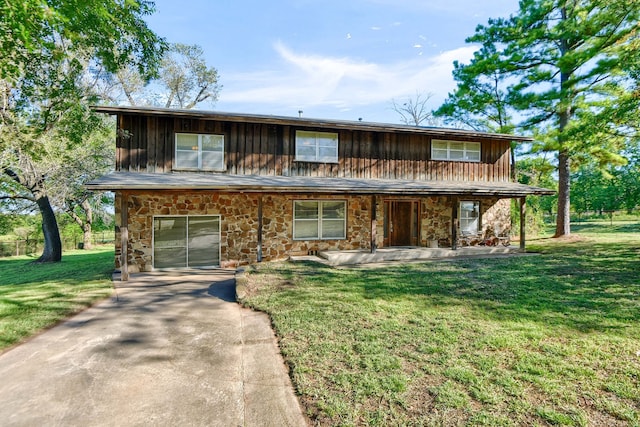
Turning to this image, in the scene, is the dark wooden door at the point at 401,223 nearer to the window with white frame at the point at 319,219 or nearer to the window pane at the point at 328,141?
the window with white frame at the point at 319,219

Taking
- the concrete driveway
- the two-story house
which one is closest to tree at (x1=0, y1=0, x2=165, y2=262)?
the two-story house

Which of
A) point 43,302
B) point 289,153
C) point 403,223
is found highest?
point 289,153

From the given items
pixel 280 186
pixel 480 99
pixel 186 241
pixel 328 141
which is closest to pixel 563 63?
pixel 480 99

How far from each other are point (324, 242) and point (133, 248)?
20.4 feet

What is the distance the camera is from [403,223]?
13055mm

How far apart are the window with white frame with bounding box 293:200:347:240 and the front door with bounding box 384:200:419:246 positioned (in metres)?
2.20

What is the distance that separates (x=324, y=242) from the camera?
37.8 ft

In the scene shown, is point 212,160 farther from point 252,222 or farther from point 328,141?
point 328,141

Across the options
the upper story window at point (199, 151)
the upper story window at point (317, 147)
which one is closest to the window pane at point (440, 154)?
the upper story window at point (317, 147)

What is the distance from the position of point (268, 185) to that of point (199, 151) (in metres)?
3.22

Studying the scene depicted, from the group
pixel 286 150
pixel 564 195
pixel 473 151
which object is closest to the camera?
pixel 286 150

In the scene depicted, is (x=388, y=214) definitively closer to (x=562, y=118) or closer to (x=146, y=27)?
(x=146, y=27)

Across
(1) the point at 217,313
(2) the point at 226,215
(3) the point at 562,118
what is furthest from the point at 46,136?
(3) the point at 562,118

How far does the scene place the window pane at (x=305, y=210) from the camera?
11312mm
